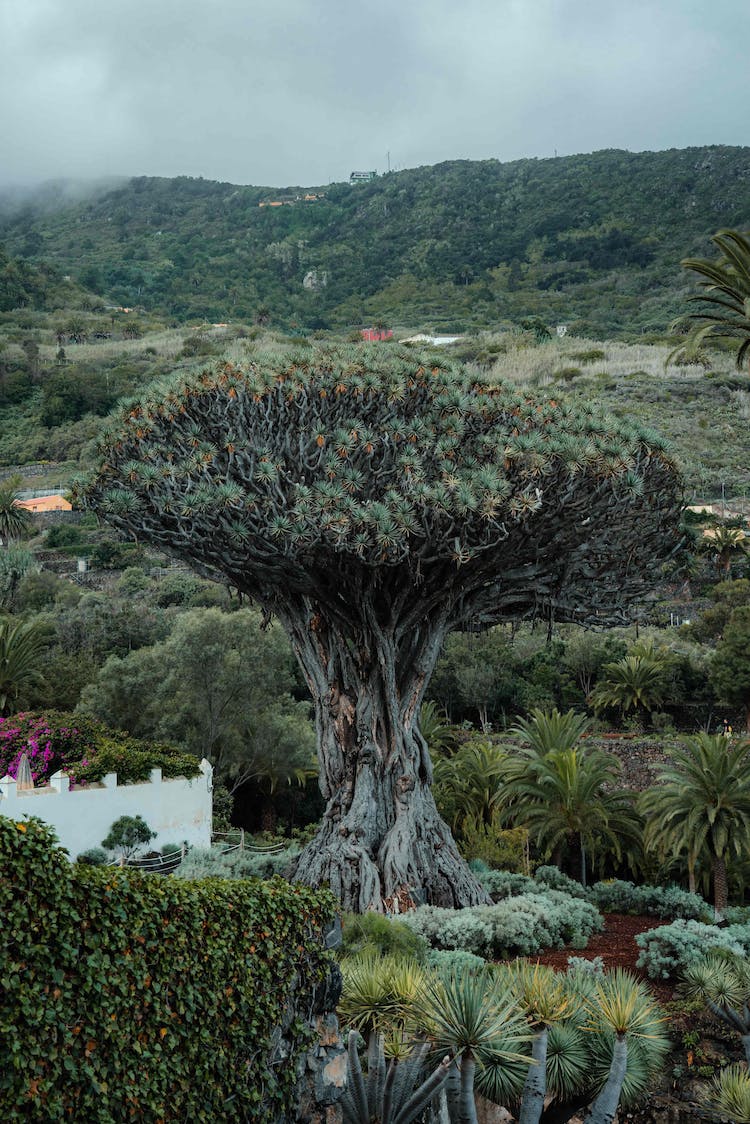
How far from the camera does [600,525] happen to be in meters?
14.9

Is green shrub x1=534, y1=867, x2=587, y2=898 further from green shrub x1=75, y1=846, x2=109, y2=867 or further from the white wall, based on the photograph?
green shrub x1=75, y1=846, x2=109, y2=867

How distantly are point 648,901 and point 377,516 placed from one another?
768 cm

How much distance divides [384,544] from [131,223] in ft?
428

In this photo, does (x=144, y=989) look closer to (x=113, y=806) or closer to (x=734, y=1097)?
(x=734, y=1097)

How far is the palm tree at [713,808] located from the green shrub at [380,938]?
6.17 m

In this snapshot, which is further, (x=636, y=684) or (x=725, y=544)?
(x=725, y=544)

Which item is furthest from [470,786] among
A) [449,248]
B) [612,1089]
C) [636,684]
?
[449,248]

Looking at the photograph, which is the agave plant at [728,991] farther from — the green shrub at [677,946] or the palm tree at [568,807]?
the palm tree at [568,807]

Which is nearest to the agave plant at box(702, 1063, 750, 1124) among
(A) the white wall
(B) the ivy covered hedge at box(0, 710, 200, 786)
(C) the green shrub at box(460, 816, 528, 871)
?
(C) the green shrub at box(460, 816, 528, 871)

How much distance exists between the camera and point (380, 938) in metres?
10.5

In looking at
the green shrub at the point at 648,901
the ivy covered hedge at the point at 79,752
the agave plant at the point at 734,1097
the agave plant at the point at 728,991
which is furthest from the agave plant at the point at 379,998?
the ivy covered hedge at the point at 79,752

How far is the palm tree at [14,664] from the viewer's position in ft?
90.3

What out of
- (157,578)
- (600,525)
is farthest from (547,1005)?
(157,578)

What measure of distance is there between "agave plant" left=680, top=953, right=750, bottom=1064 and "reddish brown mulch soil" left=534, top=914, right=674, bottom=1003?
1097 mm
